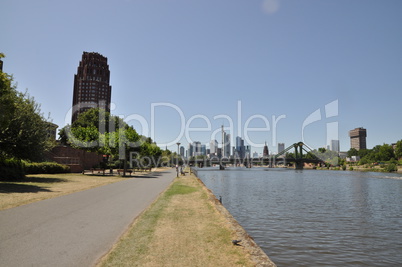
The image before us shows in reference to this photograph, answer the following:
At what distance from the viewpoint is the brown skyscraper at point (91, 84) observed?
551ft

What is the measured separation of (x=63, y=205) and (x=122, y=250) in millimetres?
8368

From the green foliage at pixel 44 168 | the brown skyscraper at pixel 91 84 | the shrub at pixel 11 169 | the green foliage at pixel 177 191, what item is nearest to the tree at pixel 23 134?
the shrub at pixel 11 169

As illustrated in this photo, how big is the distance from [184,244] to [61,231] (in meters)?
4.13

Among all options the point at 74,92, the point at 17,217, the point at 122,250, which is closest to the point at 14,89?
the point at 17,217

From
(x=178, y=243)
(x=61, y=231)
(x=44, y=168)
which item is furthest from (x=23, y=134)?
(x=178, y=243)

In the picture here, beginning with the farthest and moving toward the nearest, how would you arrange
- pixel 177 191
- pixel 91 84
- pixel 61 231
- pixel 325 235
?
pixel 91 84 → pixel 177 191 → pixel 325 235 → pixel 61 231

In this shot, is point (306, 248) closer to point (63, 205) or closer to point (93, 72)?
point (63, 205)

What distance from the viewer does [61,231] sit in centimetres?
905

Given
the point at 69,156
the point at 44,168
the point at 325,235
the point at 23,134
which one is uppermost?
the point at 23,134

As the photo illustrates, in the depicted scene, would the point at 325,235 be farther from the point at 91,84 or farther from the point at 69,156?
the point at 91,84

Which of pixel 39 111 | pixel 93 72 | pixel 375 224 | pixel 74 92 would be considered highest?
pixel 93 72

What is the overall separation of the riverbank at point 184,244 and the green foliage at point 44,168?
2937 cm

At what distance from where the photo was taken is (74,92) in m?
173

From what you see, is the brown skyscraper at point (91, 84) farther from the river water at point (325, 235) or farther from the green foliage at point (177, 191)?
the river water at point (325, 235)
